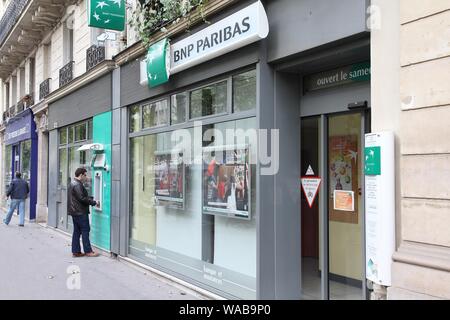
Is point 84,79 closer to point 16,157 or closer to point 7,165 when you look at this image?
point 16,157

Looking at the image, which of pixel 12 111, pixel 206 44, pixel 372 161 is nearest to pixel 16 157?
pixel 12 111

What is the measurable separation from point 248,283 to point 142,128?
401cm

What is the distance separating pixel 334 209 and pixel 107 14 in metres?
5.75

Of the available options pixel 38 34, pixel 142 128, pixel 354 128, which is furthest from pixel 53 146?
pixel 354 128

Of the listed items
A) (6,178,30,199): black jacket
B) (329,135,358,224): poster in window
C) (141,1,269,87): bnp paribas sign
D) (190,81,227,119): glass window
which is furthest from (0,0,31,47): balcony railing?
(329,135,358,224): poster in window

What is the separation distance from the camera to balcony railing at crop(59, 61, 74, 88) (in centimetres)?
1290

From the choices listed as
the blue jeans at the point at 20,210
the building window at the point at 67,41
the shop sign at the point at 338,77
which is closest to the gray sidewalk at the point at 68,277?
the shop sign at the point at 338,77

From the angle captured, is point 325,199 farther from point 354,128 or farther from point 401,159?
point 401,159

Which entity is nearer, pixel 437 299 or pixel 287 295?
pixel 437 299

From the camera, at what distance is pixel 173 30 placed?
7.13 m

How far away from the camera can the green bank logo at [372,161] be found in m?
3.89

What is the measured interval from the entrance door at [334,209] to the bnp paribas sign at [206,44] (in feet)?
3.99

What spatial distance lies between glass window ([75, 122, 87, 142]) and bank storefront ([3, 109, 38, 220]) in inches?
192

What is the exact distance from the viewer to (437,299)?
3.48 m
